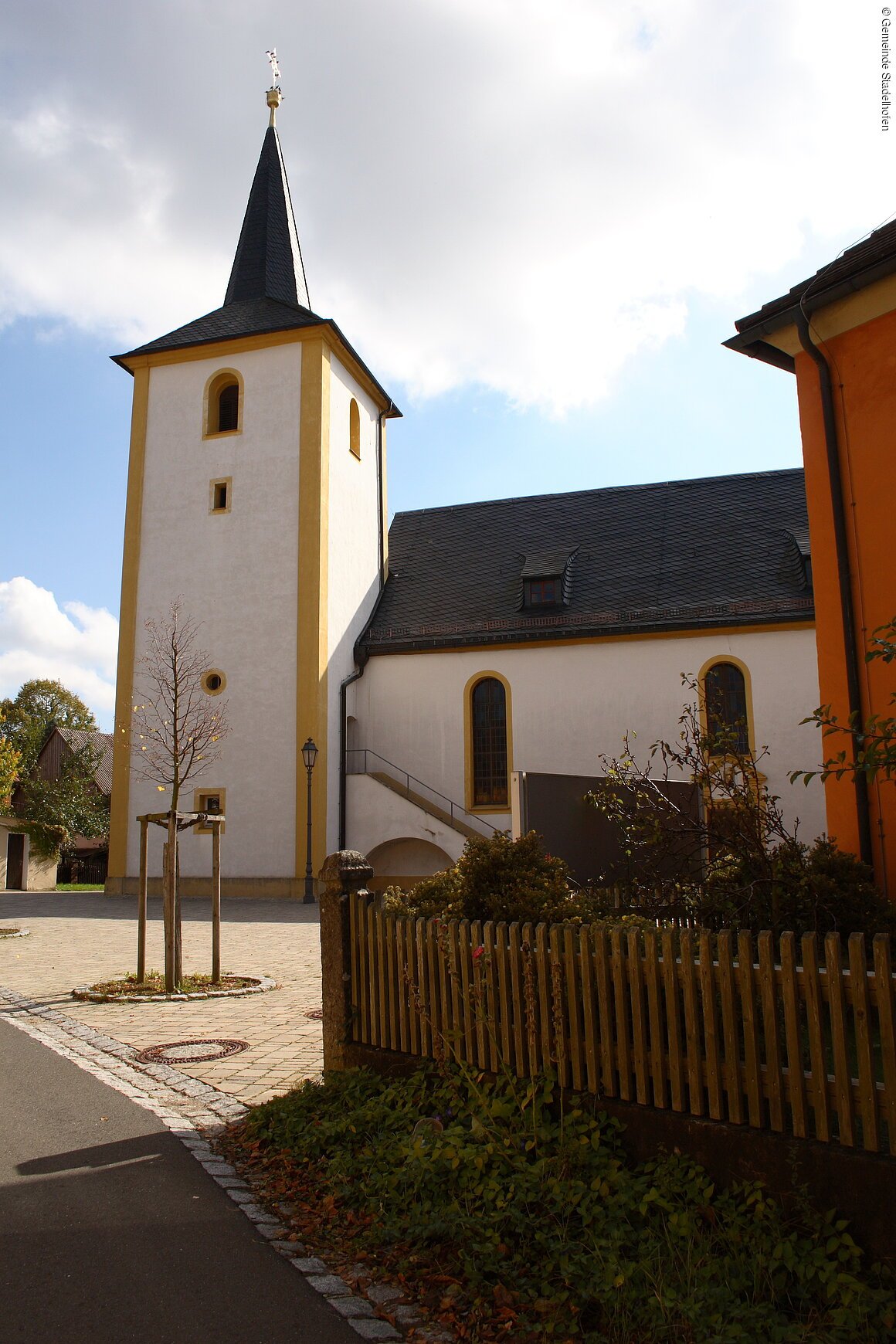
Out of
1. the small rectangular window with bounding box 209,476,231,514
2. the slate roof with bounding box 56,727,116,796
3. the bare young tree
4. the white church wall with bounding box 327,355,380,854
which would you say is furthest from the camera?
the slate roof with bounding box 56,727,116,796

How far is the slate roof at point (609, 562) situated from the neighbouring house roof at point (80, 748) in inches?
977

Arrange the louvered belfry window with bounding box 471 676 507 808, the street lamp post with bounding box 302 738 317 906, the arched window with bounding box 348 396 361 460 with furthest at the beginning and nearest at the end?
the arched window with bounding box 348 396 361 460
the louvered belfry window with bounding box 471 676 507 808
the street lamp post with bounding box 302 738 317 906

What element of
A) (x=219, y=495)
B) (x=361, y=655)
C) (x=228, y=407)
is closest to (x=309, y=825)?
(x=361, y=655)

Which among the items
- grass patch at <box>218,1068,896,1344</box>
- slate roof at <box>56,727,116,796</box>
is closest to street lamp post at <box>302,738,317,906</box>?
grass patch at <box>218,1068,896,1344</box>

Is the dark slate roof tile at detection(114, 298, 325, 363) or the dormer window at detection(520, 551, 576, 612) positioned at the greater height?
the dark slate roof tile at detection(114, 298, 325, 363)

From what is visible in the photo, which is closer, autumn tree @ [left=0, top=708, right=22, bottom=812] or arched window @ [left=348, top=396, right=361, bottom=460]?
arched window @ [left=348, top=396, right=361, bottom=460]

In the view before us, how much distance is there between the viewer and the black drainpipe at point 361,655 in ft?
75.6

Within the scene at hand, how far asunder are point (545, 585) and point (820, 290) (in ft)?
49.8

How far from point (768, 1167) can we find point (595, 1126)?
0.78 meters

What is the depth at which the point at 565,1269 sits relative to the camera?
3.68 meters

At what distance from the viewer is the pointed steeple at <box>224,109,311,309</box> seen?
87.7ft

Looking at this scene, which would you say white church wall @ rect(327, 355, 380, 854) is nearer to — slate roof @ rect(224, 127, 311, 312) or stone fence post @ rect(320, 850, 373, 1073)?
slate roof @ rect(224, 127, 311, 312)

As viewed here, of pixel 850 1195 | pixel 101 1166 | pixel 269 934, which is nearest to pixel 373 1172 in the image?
pixel 101 1166

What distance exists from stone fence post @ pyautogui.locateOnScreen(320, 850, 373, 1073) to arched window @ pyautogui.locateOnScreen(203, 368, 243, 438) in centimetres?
2004
